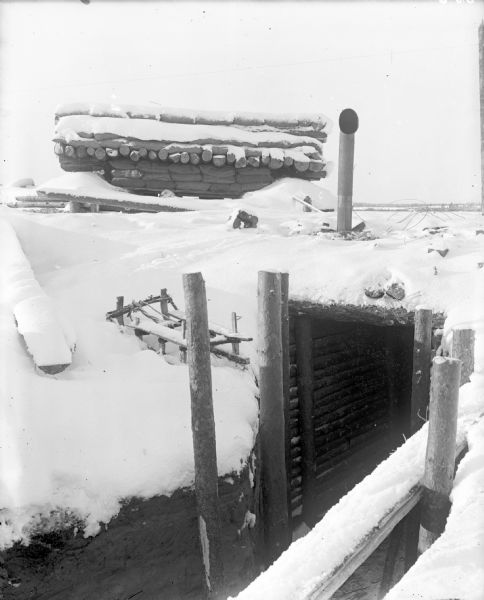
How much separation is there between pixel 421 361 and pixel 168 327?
2.55 meters

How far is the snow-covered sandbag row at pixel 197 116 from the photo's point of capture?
11820mm

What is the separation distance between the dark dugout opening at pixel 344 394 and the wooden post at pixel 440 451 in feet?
8.92

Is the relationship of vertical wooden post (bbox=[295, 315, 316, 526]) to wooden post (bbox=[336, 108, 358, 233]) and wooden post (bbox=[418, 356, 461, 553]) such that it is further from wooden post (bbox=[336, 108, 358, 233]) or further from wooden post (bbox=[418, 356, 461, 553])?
wooden post (bbox=[418, 356, 461, 553])

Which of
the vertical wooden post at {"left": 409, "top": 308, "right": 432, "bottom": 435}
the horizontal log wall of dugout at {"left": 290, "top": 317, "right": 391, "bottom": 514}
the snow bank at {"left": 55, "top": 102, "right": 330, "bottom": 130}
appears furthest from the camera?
the snow bank at {"left": 55, "top": 102, "right": 330, "bottom": 130}

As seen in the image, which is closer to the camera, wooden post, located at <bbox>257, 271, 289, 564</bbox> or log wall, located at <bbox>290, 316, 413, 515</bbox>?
wooden post, located at <bbox>257, 271, 289, 564</bbox>

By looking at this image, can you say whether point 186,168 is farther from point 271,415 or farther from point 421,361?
point 271,415

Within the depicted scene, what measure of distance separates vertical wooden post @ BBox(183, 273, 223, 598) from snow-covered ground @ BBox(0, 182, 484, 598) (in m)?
0.18

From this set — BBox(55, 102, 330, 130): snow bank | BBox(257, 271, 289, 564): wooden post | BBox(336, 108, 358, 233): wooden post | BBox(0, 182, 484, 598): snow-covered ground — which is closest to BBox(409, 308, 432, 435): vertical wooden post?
BBox(0, 182, 484, 598): snow-covered ground

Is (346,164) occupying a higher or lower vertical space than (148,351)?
higher

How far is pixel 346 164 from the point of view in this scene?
7738 mm

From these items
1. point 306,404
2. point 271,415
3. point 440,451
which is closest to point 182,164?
point 306,404

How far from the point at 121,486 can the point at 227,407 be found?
1220 millimetres

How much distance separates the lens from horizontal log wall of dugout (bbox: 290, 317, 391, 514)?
6.62m

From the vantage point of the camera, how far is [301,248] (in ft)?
22.7
